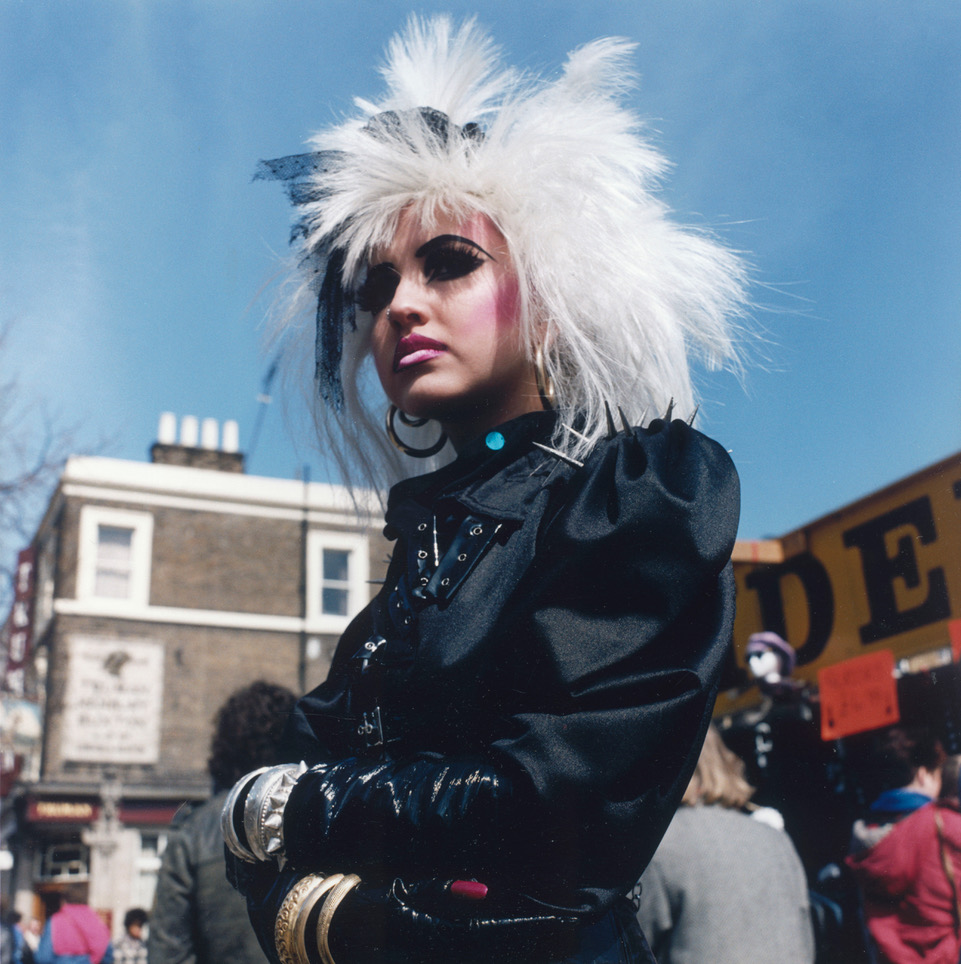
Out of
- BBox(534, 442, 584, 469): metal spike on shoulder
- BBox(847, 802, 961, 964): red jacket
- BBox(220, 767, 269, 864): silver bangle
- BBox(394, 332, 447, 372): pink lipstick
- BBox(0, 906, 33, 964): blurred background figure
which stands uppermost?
BBox(394, 332, 447, 372): pink lipstick

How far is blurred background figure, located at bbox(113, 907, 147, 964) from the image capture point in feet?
34.3

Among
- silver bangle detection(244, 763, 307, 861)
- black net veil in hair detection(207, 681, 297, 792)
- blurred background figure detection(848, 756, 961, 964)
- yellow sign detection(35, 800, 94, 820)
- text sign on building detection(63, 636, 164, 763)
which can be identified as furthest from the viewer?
text sign on building detection(63, 636, 164, 763)

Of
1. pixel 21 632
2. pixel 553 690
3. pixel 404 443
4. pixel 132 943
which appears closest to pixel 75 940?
pixel 132 943

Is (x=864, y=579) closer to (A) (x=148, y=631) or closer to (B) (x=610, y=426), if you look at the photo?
(B) (x=610, y=426)

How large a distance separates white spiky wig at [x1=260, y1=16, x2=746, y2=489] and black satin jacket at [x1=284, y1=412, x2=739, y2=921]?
20 cm

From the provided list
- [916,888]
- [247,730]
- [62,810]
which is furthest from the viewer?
[62,810]

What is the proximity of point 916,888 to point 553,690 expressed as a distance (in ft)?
8.84

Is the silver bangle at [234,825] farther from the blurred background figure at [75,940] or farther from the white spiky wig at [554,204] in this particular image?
the blurred background figure at [75,940]

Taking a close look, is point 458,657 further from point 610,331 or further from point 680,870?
point 680,870

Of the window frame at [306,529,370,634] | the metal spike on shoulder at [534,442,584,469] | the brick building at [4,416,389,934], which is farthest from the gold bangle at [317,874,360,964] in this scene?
the window frame at [306,529,370,634]

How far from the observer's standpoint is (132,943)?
35.4 feet

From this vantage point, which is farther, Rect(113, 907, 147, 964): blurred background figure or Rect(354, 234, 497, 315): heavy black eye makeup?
Rect(113, 907, 147, 964): blurred background figure

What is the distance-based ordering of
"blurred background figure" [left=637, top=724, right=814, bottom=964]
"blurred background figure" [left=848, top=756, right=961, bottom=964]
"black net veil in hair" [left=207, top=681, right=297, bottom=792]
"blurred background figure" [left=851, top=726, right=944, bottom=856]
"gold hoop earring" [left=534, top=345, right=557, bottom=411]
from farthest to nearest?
"blurred background figure" [left=851, top=726, right=944, bottom=856], "blurred background figure" [left=848, top=756, right=961, bottom=964], "black net veil in hair" [left=207, top=681, right=297, bottom=792], "blurred background figure" [left=637, top=724, right=814, bottom=964], "gold hoop earring" [left=534, top=345, right=557, bottom=411]

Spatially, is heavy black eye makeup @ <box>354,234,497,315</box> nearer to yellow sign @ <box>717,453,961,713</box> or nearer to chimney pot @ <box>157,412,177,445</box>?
yellow sign @ <box>717,453,961,713</box>
